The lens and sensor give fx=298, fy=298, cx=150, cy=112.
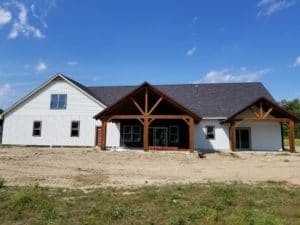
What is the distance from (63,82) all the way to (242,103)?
17128 millimetres

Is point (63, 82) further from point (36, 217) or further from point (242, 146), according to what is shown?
point (36, 217)

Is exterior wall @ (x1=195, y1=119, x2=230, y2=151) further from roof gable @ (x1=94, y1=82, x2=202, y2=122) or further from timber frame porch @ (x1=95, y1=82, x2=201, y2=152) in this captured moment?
roof gable @ (x1=94, y1=82, x2=202, y2=122)

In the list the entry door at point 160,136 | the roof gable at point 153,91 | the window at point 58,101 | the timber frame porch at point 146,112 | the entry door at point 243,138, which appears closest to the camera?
the roof gable at point 153,91

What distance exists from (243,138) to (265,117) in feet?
10.4

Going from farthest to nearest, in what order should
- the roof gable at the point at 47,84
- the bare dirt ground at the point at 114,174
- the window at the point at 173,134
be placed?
the roof gable at the point at 47,84, the window at the point at 173,134, the bare dirt ground at the point at 114,174

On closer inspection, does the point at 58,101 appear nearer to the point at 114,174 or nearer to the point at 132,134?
the point at 132,134

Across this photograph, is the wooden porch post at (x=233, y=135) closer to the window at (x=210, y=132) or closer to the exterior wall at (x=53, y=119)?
the window at (x=210, y=132)

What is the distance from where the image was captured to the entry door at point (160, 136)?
88.9ft

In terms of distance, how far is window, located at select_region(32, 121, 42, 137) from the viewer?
28.2m

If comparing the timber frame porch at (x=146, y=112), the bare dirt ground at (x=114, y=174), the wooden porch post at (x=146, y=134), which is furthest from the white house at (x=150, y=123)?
the bare dirt ground at (x=114, y=174)

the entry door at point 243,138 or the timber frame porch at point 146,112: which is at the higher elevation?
the timber frame porch at point 146,112

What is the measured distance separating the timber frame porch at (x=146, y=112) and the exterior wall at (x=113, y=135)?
9.77 ft

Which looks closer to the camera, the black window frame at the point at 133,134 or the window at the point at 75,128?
the black window frame at the point at 133,134

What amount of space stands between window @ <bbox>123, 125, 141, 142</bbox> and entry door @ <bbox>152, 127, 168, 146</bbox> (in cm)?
149
